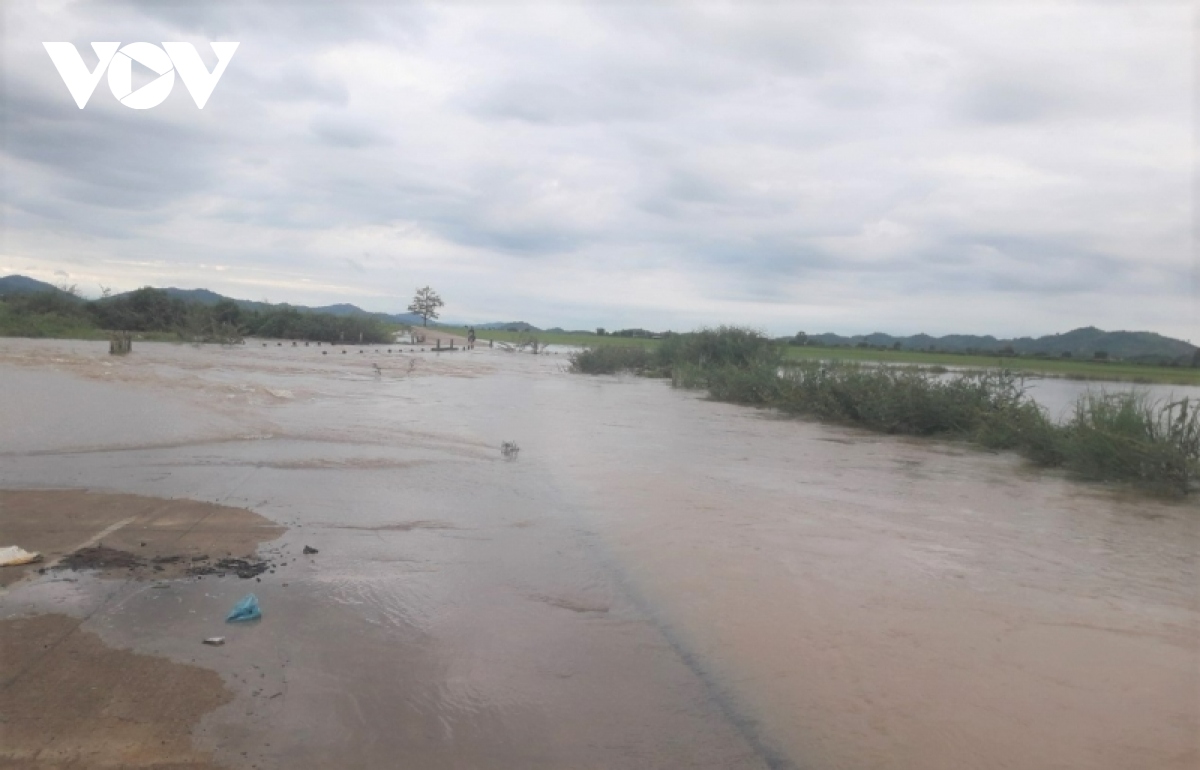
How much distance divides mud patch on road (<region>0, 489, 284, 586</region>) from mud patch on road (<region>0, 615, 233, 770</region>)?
1.10 meters

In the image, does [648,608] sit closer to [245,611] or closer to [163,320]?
[245,611]

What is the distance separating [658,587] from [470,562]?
148 centimetres

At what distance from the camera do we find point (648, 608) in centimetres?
566

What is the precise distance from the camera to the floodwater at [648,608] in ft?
12.8

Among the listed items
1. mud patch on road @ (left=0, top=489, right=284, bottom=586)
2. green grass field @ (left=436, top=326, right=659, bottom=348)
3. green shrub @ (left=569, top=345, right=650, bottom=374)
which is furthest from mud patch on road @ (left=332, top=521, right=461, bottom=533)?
green grass field @ (left=436, top=326, right=659, bottom=348)

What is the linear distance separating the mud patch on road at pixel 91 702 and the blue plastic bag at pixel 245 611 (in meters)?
0.60

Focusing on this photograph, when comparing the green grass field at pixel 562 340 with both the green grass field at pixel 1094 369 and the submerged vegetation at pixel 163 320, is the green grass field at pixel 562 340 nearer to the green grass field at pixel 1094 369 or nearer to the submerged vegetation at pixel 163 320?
the green grass field at pixel 1094 369

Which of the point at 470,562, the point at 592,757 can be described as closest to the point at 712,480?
the point at 470,562

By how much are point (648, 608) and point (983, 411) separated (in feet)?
42.6

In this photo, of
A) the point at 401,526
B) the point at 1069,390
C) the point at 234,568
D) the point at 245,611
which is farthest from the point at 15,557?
the point at 1069,390

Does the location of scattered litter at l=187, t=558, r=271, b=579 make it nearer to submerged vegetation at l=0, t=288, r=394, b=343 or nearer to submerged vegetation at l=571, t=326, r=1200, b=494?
submerged vegetation at l=571, t=326, r=1200, b=494

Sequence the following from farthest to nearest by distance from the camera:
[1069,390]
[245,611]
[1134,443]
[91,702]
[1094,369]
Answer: [1094,369], [1069,390], [1134,443], [245,611], [91,702]

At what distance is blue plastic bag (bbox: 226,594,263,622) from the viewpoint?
482cm

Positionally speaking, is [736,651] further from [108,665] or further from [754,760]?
[108,665]
